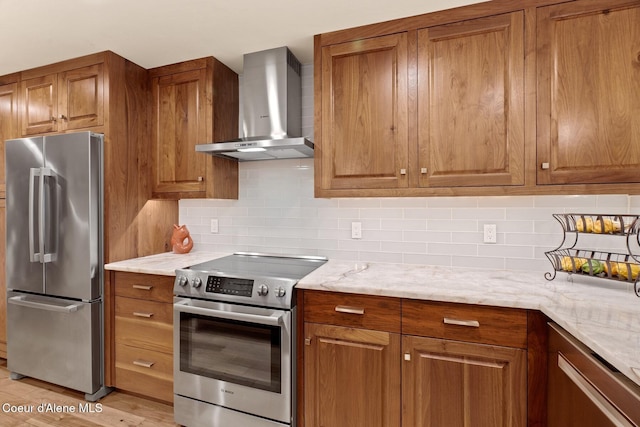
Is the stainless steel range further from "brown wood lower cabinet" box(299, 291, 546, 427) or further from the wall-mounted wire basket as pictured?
the wall-mounted wire basket

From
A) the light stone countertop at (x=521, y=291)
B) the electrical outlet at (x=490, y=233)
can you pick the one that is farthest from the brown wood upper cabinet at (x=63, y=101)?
the electrical outlet at (x=490, y=233)

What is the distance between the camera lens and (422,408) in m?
1.48

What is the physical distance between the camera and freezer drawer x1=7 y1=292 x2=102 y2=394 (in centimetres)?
213

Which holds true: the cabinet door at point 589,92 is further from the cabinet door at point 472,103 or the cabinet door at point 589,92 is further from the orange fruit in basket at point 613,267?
the orange fruit in basket at point 613,267

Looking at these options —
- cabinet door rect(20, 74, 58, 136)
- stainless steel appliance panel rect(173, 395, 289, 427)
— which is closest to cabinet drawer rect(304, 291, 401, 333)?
stainless steel appliance panel rect(173, 395, 289, 427)

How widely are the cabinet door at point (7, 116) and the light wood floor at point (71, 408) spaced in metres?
1.16

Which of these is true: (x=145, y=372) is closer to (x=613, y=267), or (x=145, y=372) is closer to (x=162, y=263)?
(x=162, y=263)

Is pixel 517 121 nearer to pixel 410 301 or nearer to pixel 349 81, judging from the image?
pixel 349 81

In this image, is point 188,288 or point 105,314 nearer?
point 188,288

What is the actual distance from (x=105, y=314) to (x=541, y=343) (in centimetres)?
252

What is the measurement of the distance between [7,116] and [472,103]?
11.1 feet

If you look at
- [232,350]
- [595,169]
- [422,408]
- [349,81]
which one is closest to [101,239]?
[232,350]

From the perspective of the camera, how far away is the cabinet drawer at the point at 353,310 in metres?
1.53

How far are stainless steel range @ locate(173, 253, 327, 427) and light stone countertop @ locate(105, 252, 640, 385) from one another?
20 centimetres
